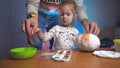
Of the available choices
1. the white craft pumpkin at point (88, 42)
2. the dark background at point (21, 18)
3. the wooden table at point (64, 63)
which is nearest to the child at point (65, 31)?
the white craft pumpkin at point (88, 42)

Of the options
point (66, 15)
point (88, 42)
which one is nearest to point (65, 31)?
point (66, 15)

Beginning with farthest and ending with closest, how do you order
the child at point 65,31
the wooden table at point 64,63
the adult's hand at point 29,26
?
1. the child at point 65,31
2. the adult's hand at point 29,26
3. the wooden table at point 64,63

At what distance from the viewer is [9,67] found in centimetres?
73

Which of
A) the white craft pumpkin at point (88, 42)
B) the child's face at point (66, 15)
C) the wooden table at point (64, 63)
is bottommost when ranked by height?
the wooden table at point (64, 63)

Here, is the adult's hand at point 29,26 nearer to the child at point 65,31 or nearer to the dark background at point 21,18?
the child at point 65,31

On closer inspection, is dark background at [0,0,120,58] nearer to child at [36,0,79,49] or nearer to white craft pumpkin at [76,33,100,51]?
child at [36,0,79,49]

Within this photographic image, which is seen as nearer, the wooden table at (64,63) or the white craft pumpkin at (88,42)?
the wooden table at (64,63)

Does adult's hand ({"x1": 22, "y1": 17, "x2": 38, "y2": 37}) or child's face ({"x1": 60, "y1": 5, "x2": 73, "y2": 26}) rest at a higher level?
child's face ({"x1": 60, "y1": 5, "x2": 73, "y2": 26})

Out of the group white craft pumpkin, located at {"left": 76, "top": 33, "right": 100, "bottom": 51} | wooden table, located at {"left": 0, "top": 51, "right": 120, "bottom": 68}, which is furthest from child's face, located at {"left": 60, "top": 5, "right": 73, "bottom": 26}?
wooden table, located at {"left": 0, "top": 51, "right": 120, "bottom": 68}

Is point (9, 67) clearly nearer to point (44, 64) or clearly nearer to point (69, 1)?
point (44, 64)

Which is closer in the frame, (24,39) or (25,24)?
(25,24)

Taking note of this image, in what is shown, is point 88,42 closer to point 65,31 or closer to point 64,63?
point 64,63

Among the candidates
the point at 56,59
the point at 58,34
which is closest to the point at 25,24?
the point at 56,59

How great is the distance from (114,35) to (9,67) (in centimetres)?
273
